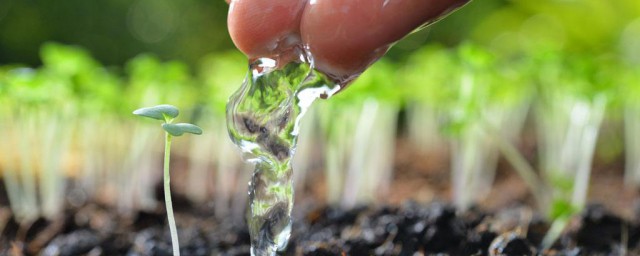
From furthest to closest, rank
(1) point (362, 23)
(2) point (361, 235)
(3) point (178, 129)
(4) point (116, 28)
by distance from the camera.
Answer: (4) point (116, 28)
(2) point (361, 235)
(3) point (178, 129)
(1) point (362, 23)

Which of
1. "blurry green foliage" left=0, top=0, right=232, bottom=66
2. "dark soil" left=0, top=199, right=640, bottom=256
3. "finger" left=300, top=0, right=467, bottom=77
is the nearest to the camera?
"finger" left=300, top=0, right=467, bottom=77

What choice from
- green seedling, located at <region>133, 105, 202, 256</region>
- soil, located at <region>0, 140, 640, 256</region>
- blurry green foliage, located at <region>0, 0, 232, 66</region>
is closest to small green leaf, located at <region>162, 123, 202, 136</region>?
green seedling, located at <region>133, 105, 202, 256</region>

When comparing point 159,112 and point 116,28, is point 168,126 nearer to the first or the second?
point 159,112

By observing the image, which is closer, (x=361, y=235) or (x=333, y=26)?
(x=333, y=26)

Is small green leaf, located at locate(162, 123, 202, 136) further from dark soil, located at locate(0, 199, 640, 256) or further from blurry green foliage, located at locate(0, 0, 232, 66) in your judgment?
→ blurry green foliage, located at locate(0, 0, 232, 66)

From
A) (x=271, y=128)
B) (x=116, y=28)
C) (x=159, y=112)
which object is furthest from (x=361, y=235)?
(x=116, y=28)

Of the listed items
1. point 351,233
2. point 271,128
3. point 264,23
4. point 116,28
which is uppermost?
point 264,23

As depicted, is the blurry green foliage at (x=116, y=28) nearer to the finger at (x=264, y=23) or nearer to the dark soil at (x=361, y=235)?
the dark soil at (x=361, y=235)

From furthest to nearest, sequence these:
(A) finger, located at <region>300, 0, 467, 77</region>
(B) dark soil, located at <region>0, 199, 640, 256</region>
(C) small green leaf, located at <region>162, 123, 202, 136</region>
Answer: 1. (B) dark soil, located at <region>0, 199, 640, 256</region>
2. (C) small green leaf, located at <region>162, 123, 202, 136</region>
3. (A) finger, located at <region>300, 0, 467, 77</region>
